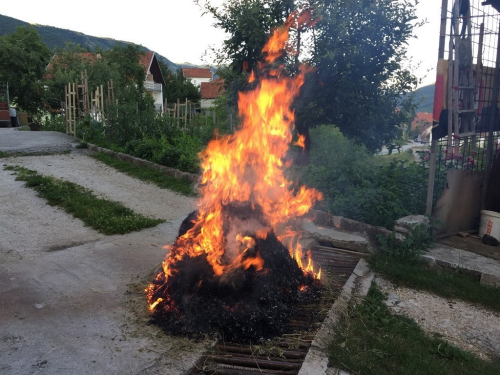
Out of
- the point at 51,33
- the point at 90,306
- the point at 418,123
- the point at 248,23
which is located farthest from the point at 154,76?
the point at 51,33

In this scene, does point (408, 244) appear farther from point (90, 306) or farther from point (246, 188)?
point (90, 306)

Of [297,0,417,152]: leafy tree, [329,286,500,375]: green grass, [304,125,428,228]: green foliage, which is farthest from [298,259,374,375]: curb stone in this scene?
[297,0,417,152]: leafy tree

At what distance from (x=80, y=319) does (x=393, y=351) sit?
123 inches

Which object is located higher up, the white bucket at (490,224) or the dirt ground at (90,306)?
the white bucket at (490,224)

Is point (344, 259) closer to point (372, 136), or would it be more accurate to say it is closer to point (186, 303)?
point (186, 303)

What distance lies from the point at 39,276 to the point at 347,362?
3825 millimetres

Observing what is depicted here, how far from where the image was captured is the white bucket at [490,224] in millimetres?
6650

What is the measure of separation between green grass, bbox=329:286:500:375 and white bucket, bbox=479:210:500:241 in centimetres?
341

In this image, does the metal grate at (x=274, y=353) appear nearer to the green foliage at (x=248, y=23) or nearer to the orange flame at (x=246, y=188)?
the orange flame at (x=246, y=188)

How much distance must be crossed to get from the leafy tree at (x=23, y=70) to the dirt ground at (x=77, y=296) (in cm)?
3458

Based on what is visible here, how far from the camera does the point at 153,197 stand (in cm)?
927

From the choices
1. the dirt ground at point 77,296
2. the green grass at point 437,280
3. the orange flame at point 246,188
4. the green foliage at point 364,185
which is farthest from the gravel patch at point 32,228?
the green grass at point 437,280

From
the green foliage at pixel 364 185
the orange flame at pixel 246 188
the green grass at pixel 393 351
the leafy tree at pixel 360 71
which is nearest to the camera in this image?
the green grass at pixel 393 351

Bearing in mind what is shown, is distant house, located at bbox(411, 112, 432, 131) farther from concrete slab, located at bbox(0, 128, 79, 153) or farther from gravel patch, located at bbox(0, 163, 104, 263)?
concrete slab, located at bbox(0, 128, 79, 153)
